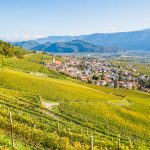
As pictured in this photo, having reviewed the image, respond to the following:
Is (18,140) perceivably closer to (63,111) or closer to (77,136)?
(77,136)

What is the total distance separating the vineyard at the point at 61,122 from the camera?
32.5 meters

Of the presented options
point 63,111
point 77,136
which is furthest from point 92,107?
point 77,136

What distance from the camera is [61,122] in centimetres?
5319

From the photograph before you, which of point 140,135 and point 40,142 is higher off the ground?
point 40,142

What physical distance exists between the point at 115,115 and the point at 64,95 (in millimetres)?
17557

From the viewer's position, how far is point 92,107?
252ft

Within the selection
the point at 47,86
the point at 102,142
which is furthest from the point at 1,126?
the point at 47,86

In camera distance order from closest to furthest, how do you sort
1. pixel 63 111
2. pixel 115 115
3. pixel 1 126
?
1. pixel 1 126
2. pixel 63 111
3. pixel 115 115

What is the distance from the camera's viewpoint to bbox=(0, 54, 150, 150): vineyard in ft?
107

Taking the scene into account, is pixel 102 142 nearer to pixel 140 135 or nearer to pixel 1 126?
pixel 1 126

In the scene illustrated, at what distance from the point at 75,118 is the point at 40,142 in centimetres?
3088

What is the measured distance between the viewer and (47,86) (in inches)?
3738

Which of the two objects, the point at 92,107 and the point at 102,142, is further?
the point at 92,107

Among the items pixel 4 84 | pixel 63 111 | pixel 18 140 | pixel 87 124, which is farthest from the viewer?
pixel 4 84
